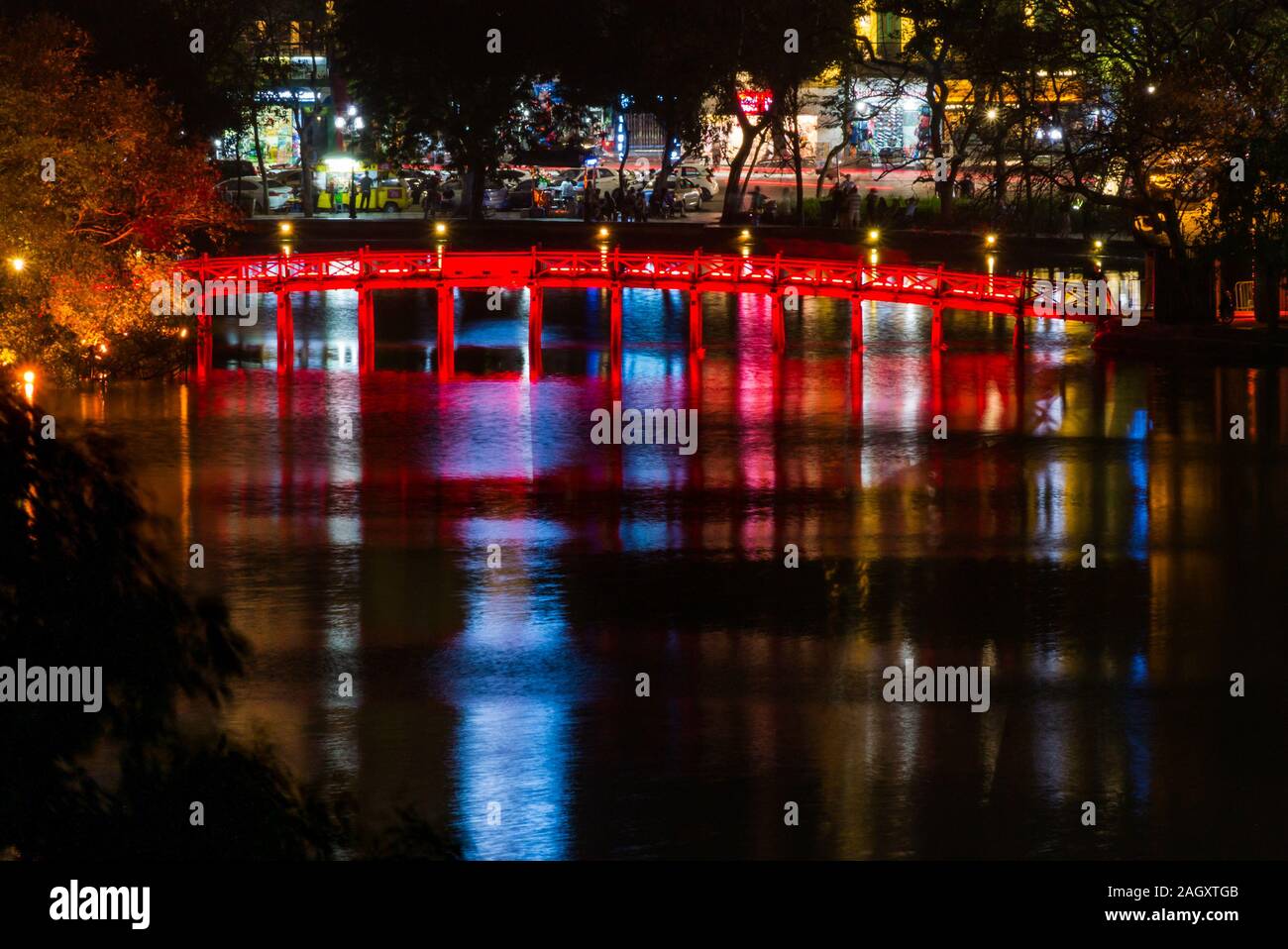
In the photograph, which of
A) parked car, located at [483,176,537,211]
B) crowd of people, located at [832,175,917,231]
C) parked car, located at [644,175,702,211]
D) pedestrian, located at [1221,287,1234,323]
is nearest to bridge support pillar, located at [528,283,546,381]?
pedestrian, located at [1221,287,1234,323]

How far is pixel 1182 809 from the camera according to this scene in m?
15.3

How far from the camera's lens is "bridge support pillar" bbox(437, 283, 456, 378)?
37.3 m

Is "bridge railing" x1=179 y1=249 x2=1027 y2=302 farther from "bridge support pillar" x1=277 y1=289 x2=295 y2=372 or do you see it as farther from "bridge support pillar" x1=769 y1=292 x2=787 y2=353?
"bridge support pillar" x1=769 y1=292 x2=787 y2=353

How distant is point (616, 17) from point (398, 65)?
295 inches

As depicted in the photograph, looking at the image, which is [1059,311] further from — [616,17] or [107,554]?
[616,17]

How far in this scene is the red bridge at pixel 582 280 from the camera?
3741cm

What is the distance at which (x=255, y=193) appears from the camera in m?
77.2

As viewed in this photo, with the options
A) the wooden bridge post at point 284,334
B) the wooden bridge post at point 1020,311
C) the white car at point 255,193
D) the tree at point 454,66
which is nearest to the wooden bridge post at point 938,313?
the wooden bridge post at point 1020,311

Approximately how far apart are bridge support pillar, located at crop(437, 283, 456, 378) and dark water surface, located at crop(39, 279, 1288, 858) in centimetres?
120

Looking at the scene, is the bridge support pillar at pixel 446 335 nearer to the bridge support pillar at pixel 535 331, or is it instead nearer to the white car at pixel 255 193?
the bridge support pillar at pixel 535 331

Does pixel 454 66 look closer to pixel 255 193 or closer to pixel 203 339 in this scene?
pixel 255 193

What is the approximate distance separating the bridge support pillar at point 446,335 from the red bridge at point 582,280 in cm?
2

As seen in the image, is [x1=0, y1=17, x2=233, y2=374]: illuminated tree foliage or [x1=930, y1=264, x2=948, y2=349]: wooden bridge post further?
[x1=930, y1=264, x2=948, y2=349]: wooden bridge post
